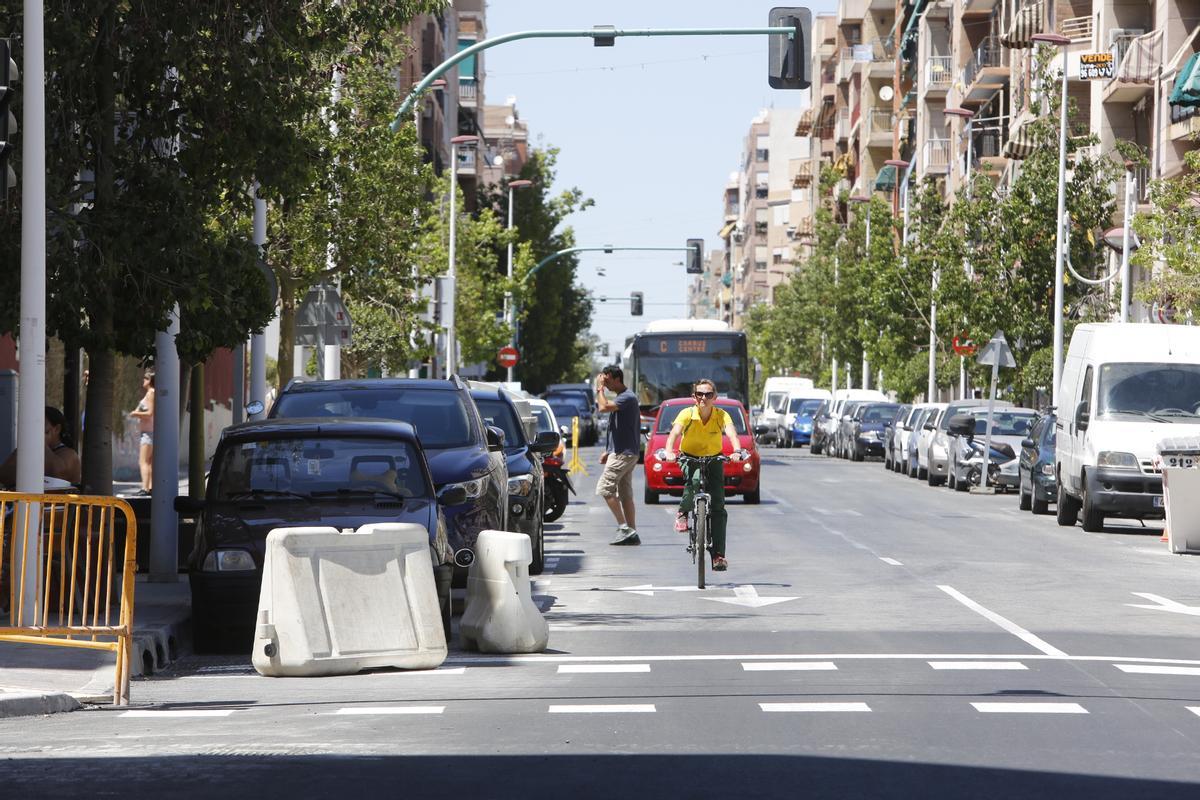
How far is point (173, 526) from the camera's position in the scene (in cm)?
1761

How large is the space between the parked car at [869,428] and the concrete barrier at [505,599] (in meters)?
46.7

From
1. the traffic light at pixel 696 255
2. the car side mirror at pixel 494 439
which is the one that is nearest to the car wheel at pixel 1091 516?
the car side mirror at pixel 494 439

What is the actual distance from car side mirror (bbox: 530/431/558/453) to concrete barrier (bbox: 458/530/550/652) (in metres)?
5.94

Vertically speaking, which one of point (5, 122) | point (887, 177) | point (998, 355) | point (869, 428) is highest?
point (887, 177)

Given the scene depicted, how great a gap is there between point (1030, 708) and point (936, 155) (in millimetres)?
80912

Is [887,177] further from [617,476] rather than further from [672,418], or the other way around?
[617,476]

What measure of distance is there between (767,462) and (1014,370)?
24.7 ft

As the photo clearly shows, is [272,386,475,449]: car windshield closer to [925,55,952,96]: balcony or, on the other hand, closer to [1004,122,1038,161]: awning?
[1004,122,1038,161]: awning

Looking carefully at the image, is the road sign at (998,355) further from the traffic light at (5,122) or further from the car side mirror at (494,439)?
the traffic light at (5,122)

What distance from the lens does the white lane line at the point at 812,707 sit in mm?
10688

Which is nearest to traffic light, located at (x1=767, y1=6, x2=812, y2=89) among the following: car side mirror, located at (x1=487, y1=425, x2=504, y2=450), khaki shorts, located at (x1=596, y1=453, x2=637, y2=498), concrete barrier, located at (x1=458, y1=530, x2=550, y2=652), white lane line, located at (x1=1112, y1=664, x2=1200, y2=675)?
khaki shorts, located at (x1=596, y1=453, x2=637, y2=498)

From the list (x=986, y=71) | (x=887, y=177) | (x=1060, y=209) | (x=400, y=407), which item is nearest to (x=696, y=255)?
(x=986, y=71)

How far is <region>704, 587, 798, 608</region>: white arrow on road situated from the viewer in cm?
1728

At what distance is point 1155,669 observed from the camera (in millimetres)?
12664
